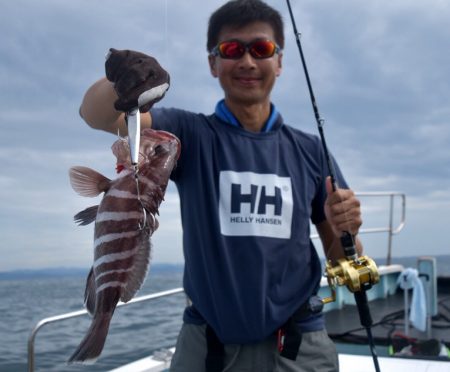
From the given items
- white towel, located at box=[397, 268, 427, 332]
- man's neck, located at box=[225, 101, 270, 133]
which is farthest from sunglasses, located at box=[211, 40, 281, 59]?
white towel, located at box=[397, 268, 427, 332]

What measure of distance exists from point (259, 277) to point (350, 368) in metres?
2.61

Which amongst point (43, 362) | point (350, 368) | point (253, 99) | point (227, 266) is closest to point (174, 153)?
point (227, 266)

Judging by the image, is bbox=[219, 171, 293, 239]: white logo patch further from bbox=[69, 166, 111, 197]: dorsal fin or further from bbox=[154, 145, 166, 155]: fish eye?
bbox=[69, 166, 111, 197]: dorsal fin

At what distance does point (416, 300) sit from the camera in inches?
258

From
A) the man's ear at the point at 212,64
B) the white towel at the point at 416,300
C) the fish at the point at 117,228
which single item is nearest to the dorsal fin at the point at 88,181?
the fish at the point at 117,228

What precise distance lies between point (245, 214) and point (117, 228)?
1.03 metres

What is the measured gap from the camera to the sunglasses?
8.70ft

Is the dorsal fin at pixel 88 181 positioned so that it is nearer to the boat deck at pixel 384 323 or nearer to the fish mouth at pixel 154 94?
the fish mouth at pixel 154 94

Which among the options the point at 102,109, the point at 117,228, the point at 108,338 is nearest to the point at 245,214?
the point at 102,109

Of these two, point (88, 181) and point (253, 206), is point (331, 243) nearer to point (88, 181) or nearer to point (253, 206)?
point (253, 206)

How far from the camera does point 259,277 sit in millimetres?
2447

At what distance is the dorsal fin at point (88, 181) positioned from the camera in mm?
1658

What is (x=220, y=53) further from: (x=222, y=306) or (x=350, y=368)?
(x=350, y=368)

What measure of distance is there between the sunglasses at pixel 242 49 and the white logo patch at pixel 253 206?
0.64m
